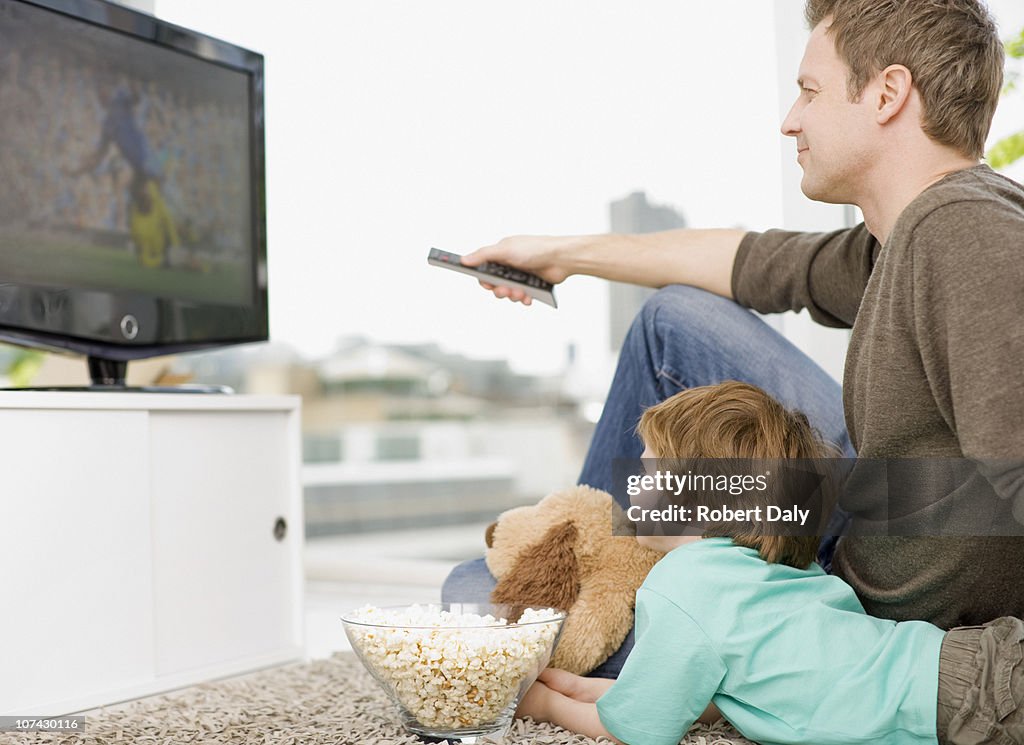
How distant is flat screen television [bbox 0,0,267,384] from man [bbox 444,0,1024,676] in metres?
0.56

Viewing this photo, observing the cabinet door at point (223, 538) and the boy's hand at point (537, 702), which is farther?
the cabinet door at point (223, 538)

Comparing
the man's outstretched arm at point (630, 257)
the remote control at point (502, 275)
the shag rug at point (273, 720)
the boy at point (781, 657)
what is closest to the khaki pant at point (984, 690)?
the boy at point (781, 657)

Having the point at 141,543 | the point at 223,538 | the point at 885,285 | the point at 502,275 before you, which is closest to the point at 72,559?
the point at 141,543

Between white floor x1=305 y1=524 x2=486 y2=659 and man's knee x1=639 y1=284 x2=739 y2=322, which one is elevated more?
man's knee x1=639 y1=284 x2=739 y2=322

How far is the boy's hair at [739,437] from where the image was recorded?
109 centimetres

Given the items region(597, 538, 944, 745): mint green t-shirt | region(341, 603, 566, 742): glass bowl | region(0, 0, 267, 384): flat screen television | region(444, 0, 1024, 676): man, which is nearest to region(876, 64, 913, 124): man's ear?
region(444, 0, 1024, 676): man

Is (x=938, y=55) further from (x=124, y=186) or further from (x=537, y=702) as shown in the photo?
(x=124, y=186)

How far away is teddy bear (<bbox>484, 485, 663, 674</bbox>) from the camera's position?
1.19 meters

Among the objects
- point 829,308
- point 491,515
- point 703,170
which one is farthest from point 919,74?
point 491,515

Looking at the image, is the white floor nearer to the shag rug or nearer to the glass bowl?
the shag rug

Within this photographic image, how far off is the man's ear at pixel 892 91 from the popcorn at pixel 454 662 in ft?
2.19

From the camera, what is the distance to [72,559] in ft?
4.56

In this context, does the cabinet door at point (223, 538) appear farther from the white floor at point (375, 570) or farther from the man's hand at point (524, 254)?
the man's hand at point (524, 254)

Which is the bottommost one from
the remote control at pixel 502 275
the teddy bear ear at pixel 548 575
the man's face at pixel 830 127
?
the teddy bear ear at pixel 548 575
